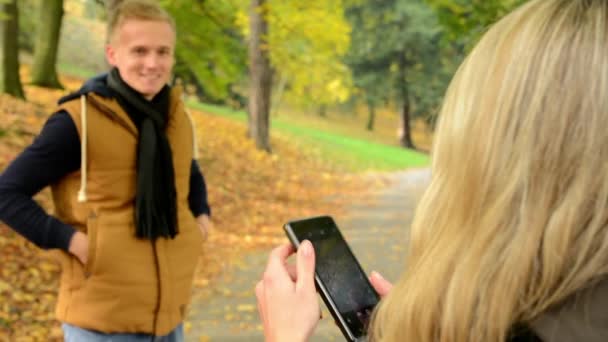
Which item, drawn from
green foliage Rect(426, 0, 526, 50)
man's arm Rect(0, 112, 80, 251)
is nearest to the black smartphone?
man's arm Rect(0, 112, 80, 251)

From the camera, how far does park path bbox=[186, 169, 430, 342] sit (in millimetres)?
5262

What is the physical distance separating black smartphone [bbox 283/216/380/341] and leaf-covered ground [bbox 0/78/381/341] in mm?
3788

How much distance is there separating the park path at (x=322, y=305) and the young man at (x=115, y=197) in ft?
4.29

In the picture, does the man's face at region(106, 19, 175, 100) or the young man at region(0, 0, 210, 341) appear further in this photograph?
the man's face at region(106, 19, 175, 100)

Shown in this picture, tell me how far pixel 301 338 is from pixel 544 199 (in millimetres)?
606

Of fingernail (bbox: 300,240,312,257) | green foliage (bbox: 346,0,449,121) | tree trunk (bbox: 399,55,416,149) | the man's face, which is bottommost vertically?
tree trunk (bbox: 399,55,416,149)

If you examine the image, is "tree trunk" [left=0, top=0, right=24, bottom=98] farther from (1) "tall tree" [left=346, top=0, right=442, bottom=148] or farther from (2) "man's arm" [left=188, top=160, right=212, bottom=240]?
(1) "tall tree" [left=346, top=0, right=442, bottom=148]

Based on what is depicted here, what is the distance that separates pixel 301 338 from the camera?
1.34 metres

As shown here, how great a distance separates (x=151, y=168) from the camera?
2646mm

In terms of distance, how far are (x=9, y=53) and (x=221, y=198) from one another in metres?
5.66

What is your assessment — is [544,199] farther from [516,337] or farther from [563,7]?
[563,7]

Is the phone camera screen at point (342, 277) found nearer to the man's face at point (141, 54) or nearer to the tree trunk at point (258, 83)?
→ the man's face at point (141, 54)

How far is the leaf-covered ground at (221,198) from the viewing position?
17.1 ft

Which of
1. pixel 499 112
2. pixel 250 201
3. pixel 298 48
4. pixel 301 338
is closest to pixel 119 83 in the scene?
pixel 301 338
